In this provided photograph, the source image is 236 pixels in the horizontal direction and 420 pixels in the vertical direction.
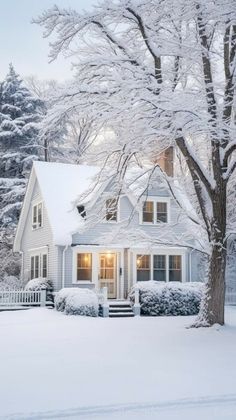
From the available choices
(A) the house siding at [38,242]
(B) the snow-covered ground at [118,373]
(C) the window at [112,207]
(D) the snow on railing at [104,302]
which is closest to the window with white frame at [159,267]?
(C) the window at [112,207]

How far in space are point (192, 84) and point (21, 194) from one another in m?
21.2

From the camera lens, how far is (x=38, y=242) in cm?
2605

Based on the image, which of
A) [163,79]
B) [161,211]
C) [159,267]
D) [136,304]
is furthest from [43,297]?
[163,79]

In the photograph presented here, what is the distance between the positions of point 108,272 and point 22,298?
420 cm

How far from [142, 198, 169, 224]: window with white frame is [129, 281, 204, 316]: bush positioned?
14.0 ft

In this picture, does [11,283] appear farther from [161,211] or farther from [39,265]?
[161,211]

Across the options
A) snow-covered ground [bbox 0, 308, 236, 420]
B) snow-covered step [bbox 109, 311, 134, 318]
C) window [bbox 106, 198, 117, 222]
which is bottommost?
snow-covered step [bbox 109, 311, 134, 318]

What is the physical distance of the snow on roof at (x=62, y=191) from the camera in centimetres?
2309

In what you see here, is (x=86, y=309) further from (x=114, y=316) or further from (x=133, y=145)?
(x=133, y=145)

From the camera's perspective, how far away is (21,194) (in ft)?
112

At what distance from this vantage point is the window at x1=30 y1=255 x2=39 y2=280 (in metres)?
26.4

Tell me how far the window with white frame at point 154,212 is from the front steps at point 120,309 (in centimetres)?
496

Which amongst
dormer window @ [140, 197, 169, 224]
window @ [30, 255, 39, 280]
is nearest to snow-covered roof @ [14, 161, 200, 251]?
dormer window @ [140, 197, 169, 224]

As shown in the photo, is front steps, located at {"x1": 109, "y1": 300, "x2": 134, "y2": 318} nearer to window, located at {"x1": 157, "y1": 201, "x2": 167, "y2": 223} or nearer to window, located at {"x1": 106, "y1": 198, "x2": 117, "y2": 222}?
window, located at {"x1": 106, "y1": 198, "x2": 117, "y2": 222}
